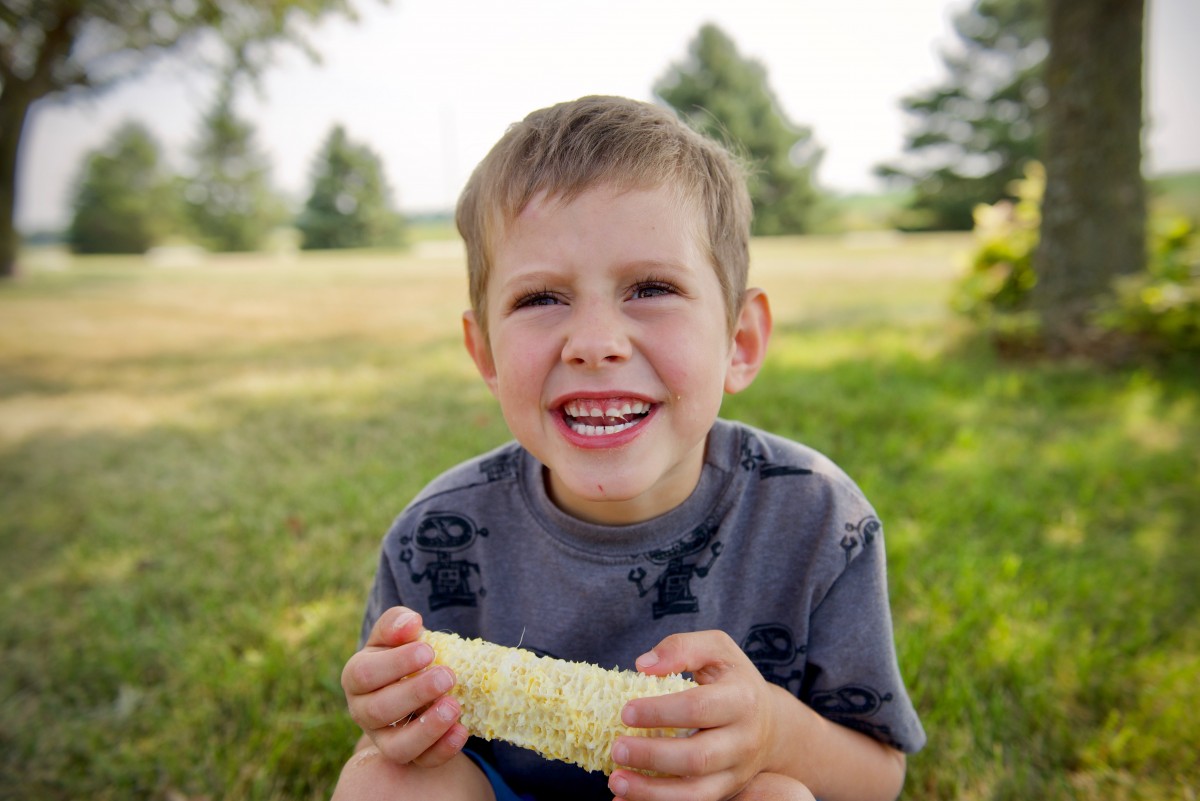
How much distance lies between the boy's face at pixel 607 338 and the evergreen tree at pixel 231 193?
42.4 meters

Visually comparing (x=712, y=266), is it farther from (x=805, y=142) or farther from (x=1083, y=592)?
(x=805, y=142)

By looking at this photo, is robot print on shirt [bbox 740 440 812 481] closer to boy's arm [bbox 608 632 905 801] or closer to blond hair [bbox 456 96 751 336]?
blond hair [bbox 456 96 751 336]

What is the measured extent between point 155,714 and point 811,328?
656 centimetres

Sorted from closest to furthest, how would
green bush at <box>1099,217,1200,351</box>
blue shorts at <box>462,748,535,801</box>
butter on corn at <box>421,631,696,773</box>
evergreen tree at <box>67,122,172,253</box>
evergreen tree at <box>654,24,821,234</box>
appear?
butter on corn at <box>421,631,696,773</box>
blue shorts at <box>462,748,535,801</box>
green bush at <box>1099,217,1200,351</box>
evergreen tree at <box>654,24,821,234</box>
evergreen tree at <box>67,122,172,253</box>

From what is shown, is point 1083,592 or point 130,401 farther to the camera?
point 130,401

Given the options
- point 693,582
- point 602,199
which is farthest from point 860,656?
point 602,199

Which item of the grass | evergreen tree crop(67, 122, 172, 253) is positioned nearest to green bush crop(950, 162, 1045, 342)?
the grass

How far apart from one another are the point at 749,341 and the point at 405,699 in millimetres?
1038

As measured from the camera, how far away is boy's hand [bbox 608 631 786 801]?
3.78 feet

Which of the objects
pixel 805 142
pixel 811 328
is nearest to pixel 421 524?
pixel 811 328

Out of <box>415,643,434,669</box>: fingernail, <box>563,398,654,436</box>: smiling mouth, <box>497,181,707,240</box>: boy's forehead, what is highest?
<box>497,181,707,240</box>: boy's forehead

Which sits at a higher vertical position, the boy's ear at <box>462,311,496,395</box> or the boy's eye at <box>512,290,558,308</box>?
the boy's eye at <box>512,290,558,308</box>

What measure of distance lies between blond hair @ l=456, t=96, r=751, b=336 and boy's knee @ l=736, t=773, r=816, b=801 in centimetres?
86

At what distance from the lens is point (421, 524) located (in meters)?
1.67
